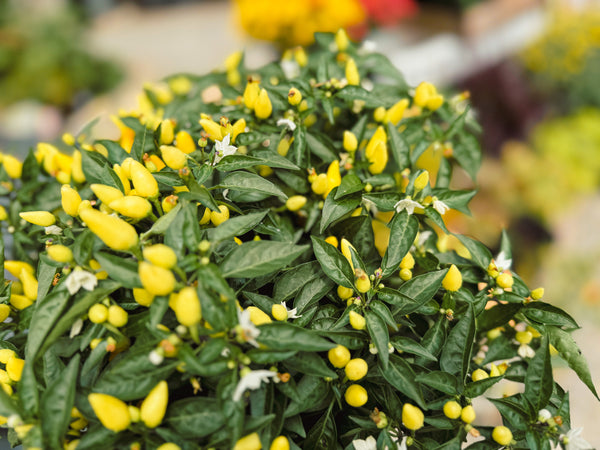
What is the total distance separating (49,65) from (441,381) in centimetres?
302

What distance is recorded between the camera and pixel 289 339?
396 millimetres

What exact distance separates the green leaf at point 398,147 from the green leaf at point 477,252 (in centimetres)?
12

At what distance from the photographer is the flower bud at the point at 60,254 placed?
427 millimetres

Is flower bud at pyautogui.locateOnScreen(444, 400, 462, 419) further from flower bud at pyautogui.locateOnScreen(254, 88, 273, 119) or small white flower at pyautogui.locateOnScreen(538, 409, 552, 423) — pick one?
flower bud at pyautogui.locateOnScreen(254, 88, 273, 119)

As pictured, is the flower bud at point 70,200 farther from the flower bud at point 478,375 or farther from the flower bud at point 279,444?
the flower bud at point 478,375

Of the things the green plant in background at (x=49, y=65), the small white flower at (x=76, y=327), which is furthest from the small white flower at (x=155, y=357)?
the green plant in background at (x=49, y=65)

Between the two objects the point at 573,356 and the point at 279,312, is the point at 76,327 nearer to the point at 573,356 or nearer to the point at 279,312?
the point at 279,312

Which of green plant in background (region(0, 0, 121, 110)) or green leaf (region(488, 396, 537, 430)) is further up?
green leaf (region(488, 396, 537, 430))

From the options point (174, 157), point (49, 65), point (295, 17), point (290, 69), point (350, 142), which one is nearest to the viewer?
point (174, 157)

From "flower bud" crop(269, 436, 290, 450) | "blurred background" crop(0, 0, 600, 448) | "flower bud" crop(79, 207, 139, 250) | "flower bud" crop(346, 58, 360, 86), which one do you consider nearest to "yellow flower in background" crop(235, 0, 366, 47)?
"blurred background" crop(0, 0, 600, 448)

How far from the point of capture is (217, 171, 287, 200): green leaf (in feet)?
1.55

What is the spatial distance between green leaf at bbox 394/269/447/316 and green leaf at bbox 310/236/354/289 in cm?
6

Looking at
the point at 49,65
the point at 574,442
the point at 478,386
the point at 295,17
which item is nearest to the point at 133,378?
the point at 478,386

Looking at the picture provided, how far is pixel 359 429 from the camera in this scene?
471 mm
